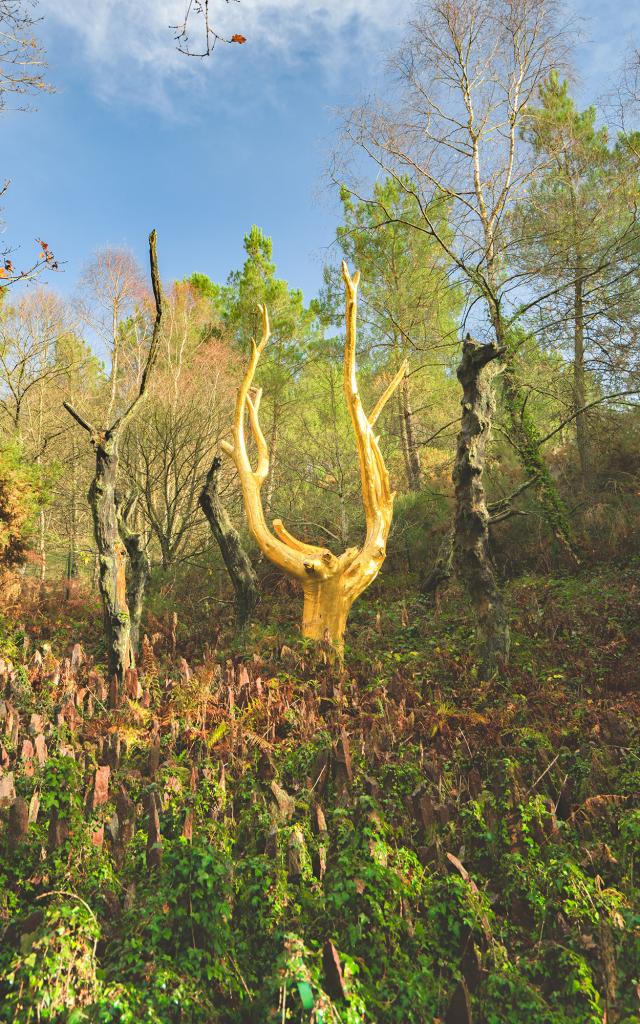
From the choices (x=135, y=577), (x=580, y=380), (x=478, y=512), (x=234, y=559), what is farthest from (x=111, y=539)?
(x=580, y=380)

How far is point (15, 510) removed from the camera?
8656 millimetres

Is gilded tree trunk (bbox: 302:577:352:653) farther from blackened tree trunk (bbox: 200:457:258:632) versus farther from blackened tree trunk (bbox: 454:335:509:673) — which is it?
blackened tree trunk (bbox: 200:457:258:632)

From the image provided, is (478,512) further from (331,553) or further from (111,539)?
(111,539)

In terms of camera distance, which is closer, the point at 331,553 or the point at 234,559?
the point at 331,553

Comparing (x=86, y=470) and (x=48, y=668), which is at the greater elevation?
(x=86, y=470)

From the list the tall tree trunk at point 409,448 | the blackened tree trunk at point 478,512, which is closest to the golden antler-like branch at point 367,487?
the blackened tree trunk at point 478,512

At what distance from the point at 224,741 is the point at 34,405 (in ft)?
51.1

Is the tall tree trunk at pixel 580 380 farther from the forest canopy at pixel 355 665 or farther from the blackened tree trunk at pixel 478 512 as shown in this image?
the blackened tree trunk at pixel 478 512

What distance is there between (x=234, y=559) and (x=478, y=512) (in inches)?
150

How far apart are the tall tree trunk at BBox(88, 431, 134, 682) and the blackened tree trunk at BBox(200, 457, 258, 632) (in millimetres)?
2190

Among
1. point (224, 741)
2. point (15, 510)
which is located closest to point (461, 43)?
point (15, 510)

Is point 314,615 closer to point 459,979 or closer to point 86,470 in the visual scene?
point 459,979

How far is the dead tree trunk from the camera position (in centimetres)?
600

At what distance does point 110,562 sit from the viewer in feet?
20.4
